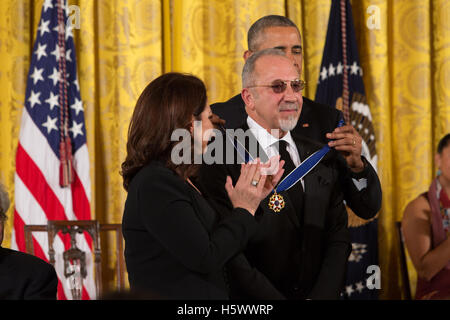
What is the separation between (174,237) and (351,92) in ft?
9.95

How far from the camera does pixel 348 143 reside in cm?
219

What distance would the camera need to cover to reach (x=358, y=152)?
2.21 meters

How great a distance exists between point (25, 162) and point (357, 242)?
7.68 ft

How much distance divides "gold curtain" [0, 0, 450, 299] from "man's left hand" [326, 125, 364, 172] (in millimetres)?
2618

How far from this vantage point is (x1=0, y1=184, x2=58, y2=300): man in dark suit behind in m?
2.08

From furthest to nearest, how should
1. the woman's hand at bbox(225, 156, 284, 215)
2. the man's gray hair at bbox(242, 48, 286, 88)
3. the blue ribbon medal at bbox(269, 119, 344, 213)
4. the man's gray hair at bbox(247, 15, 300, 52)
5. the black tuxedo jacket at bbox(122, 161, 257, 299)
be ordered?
the man's gray hair at bbox(247, 15, 300, 52) → the man's gray hair at bbox(242, 48, 286, 88) → the blue ribbon medal at bbox(269, 119, 344, 213) → the woman's hand at bbox(225, 156, 284, 215) → the black tuxedo jacket at bbox(122, 161, 257, 299)

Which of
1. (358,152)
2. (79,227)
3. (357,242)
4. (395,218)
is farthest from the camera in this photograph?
(395,218)

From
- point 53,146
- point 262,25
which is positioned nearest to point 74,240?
point 53,146

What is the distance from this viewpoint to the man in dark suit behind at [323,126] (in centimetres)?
221

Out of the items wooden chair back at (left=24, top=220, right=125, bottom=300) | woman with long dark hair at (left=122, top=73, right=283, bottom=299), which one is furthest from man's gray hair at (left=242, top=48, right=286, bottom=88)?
wooden chair back at (left=24, top=220, right=125, bottom=300)

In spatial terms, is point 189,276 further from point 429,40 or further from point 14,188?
point 429,40

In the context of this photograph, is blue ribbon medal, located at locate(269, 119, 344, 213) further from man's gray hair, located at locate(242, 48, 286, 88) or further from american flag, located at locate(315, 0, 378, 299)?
american flag, located at locate(315, 0, 378, 299)

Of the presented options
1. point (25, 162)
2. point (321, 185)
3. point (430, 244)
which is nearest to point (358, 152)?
point (321, 185)

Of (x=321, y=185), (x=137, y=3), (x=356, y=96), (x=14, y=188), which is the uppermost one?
(x=137, y=3)
